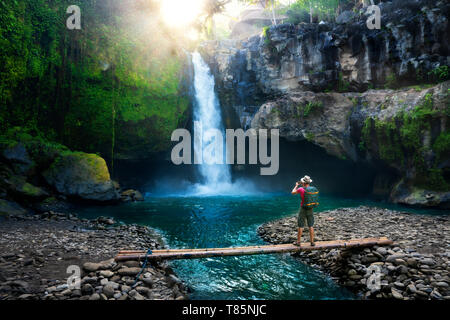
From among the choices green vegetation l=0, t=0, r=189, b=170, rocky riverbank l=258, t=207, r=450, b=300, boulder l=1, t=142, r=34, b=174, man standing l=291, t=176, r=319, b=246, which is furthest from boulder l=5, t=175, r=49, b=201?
man standing l=291, t=176, r=319, b=246

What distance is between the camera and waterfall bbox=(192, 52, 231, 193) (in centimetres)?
2477

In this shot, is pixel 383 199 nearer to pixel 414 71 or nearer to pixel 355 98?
pixel 355 98

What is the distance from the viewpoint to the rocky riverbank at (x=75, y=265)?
4.37 meters

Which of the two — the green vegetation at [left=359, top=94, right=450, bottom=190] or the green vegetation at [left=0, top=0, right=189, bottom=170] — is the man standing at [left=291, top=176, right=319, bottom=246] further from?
the green vegetation at [left=0, top=0, right=189, bottom=170]

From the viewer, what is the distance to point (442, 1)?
1498 cm

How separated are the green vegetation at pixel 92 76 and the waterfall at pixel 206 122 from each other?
1781mm

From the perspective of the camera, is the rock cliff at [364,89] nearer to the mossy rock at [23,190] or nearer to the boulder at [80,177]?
the boulder at [80,177]

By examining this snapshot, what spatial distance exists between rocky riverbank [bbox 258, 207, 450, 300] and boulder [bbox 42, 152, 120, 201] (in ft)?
37.8

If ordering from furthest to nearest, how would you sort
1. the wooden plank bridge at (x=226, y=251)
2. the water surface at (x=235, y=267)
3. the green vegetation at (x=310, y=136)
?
the green vegetation at (x=310, y=136)
the wooden plank bridge at (x=226, y=251)
the water surface at (x=235, y=267)

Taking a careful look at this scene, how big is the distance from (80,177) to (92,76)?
8394 mm

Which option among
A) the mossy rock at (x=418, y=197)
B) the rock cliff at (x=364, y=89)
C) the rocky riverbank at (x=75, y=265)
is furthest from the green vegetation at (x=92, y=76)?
the mossy rock at (x=418, y=197)

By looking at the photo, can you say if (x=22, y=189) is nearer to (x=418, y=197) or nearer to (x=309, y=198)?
(x=309, y=198)

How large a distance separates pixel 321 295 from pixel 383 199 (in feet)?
51.3
